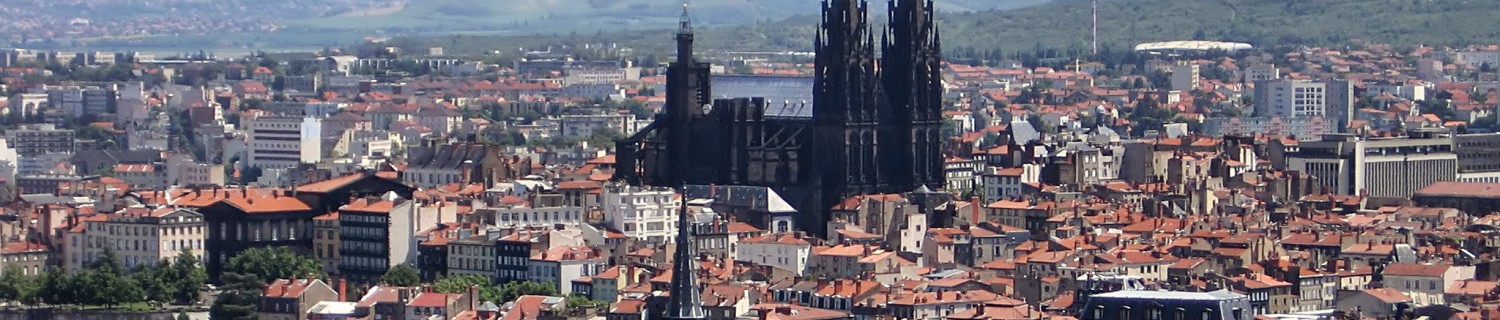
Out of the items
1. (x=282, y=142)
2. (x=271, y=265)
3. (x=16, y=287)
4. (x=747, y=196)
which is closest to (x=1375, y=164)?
(x=747, y=196)

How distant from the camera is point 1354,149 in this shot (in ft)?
449

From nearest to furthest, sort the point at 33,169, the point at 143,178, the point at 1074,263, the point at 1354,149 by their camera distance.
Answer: the point at 1074,263, the point at 1354,149, the point at 143,178, the point at 33,169

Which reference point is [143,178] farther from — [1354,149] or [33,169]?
[1354,149]

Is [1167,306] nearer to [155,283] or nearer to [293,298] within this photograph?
[293,298]

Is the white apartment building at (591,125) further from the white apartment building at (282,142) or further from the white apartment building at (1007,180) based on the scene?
the white apartment building at (1007,180)

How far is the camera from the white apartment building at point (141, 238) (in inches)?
4262

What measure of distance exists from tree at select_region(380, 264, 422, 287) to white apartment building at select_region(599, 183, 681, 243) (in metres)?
6.03

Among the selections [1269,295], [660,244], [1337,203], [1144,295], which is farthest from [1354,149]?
[1144,295]

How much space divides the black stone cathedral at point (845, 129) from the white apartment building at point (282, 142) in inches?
2134

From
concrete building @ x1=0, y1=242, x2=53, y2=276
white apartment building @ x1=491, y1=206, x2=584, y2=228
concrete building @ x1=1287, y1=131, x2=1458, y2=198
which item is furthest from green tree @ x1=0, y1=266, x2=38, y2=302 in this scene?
concrete building @ x1=1287, y1=131, x2=1458, y2=198

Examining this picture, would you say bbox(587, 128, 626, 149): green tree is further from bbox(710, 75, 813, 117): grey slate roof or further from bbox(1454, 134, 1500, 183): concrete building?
bbox(710, 75, 813, 117): grey slate roof

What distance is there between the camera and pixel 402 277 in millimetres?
99875

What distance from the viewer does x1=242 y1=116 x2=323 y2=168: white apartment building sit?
568ft

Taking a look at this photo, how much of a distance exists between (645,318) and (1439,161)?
60.0 m
